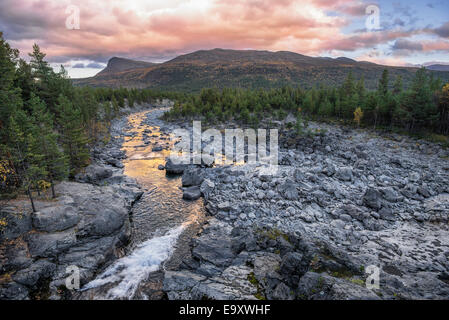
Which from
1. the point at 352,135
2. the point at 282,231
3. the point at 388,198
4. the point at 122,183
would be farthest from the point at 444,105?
the point at 122,183

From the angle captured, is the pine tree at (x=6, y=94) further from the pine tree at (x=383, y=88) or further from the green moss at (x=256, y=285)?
the pine tree at (x=383, y=88)

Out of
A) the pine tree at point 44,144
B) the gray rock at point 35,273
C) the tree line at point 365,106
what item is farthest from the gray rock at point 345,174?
the pine tree at point 44,144

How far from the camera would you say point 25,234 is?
1655cm

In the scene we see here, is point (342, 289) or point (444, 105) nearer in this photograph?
point (342, 289)

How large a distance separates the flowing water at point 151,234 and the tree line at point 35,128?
8608 millimetres

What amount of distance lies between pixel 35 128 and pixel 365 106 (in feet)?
214

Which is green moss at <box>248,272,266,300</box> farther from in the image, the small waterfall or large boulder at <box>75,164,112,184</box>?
large boulder at <box>75,164,112,184</box>

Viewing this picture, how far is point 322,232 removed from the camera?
61.7 feet

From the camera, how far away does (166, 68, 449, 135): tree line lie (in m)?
44.2

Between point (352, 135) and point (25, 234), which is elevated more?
point (352, 135)

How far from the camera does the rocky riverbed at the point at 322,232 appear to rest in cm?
1264

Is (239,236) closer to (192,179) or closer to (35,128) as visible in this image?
(192,179)

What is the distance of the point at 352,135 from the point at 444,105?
17.0 m
